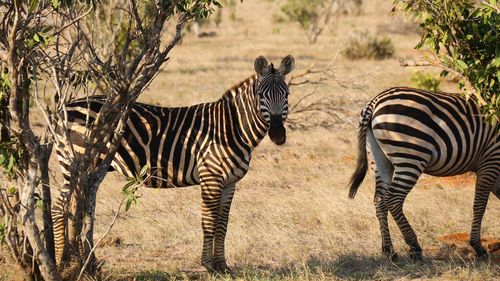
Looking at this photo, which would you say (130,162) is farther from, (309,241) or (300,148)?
(300,148)

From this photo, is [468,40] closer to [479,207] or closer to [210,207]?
[479,207]

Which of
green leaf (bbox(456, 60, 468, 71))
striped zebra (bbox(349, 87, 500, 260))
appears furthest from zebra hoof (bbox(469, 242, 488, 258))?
green leaf (bbox(456, 60, 468, 71))

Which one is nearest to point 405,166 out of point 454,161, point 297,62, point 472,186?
point 454,161

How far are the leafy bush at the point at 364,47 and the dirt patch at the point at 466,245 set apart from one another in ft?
49.9

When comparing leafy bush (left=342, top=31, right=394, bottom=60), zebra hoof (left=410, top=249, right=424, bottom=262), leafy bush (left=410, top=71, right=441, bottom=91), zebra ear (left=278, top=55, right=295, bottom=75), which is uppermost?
zebra ear (left=278, top=55, right=295, bottom=75)

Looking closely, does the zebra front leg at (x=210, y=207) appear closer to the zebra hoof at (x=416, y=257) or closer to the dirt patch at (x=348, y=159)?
the zebra hoof at (x=416, y=257)

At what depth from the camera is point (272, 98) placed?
7387mm

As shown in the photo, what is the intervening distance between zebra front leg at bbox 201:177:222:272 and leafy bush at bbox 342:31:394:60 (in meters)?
16.8

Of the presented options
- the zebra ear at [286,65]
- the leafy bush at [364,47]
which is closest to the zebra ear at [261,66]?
the zebra ear at [286,65]

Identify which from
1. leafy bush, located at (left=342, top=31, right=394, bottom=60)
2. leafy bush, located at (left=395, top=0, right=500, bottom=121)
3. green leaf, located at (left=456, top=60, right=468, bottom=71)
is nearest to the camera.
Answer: green leaf, located at (left=456, top=60, right=468, bottom=71)

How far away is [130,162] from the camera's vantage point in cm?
751

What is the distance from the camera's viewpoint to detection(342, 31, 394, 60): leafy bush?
23719mm

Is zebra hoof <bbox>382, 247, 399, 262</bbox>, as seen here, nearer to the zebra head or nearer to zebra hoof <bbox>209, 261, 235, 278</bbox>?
zebra hoof <bbox>209, 261, 235, 278</bbox>

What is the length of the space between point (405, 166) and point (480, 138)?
0.97 metres
